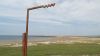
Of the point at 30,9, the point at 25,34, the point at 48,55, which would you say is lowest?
the point at 48,55

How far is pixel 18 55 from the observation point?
3142 cm

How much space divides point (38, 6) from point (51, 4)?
490 millimetres

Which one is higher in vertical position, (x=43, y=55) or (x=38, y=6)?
(x=38, y=6)

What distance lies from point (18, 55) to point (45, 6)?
2476 cm

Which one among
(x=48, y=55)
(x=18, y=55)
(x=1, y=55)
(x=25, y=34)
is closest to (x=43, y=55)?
(x=48, y=55)

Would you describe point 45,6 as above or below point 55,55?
above

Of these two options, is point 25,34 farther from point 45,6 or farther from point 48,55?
point 48,55

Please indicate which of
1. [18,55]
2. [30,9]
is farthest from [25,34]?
[18,55]

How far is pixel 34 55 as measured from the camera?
32.1 m

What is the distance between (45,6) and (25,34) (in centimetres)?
108

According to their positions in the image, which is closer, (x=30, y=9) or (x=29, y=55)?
(x=30, y=9)

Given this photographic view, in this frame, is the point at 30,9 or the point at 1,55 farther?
the point at 1,55

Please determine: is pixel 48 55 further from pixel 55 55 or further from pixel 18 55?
pixel 18 55

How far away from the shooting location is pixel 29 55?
32219 millimetres
